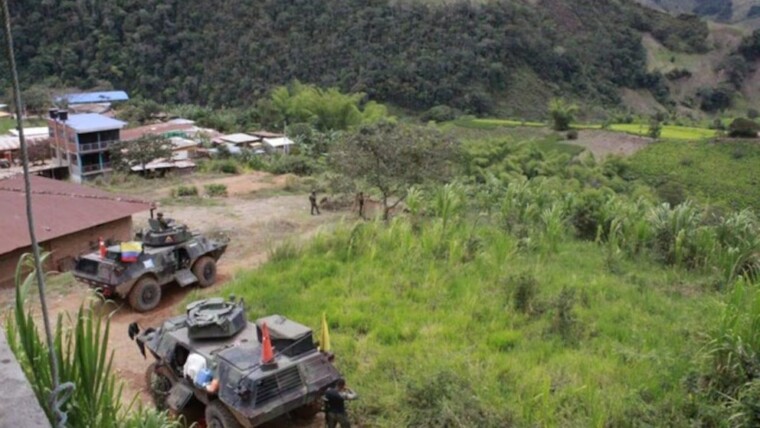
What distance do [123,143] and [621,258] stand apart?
2274 cm

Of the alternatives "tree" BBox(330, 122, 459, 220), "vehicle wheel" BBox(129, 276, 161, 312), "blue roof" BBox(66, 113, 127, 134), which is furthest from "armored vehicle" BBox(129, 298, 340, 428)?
"blue roof" BBox(66, 113, 127, 134)

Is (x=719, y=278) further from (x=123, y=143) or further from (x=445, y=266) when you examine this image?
(x=123, y=143)

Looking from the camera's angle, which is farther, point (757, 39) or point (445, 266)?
point (757, 39)

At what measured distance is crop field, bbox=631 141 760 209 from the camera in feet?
94.0

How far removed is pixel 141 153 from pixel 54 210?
14.1m

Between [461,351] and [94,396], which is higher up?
[94,396]

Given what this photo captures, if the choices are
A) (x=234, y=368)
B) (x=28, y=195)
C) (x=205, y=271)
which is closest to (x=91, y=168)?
(x=205, y=271)

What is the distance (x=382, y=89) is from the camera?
171 ft

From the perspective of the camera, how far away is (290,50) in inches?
2153

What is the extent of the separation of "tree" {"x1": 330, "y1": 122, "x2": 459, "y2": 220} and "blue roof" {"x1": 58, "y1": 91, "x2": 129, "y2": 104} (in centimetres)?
3878

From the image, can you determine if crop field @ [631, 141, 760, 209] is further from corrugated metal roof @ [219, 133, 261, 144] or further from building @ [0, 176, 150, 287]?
building @ [0, 176, 150, 287]

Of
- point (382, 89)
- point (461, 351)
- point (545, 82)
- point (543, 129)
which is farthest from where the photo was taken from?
point (545, 82)

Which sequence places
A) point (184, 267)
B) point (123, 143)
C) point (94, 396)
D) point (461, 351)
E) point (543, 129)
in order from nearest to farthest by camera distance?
point (94, 396), point (461, 351), point (184, 267), point (123, 143), point (543, 129)

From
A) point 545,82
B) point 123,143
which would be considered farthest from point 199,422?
point 545,82
